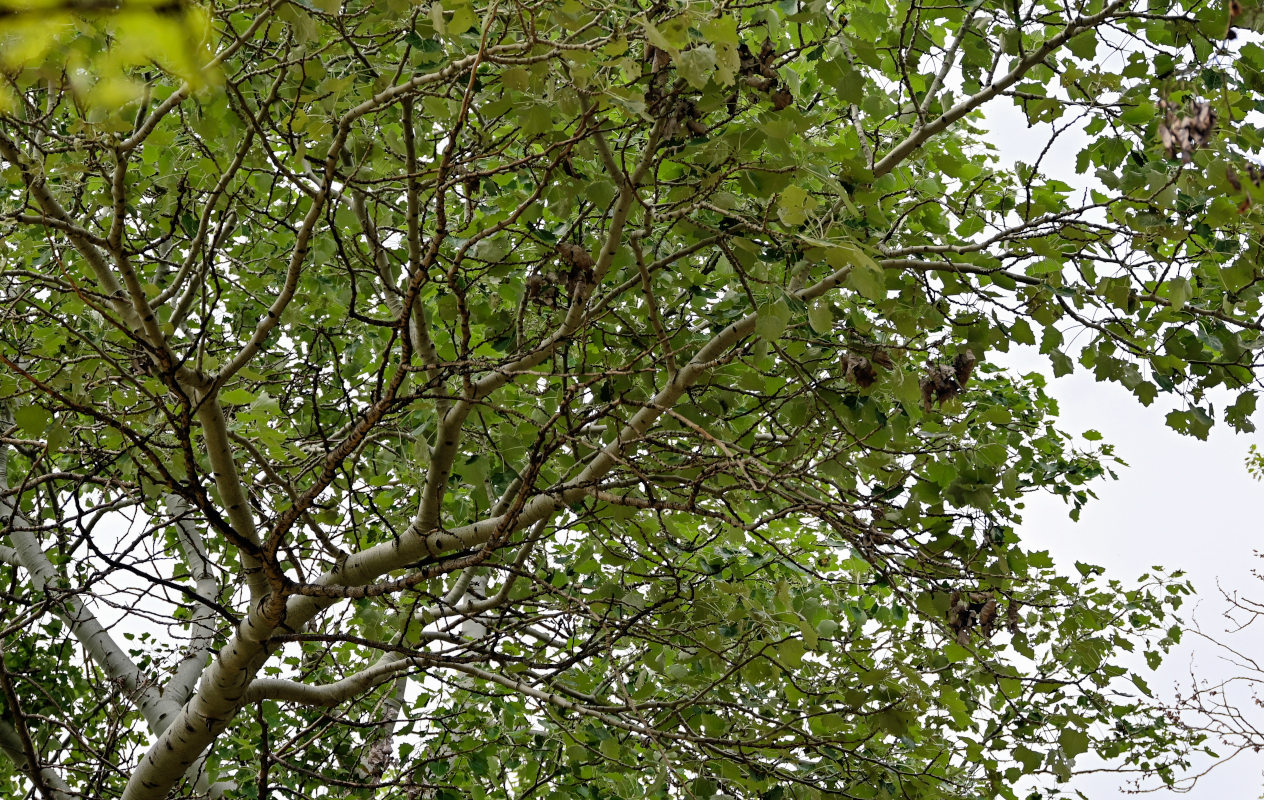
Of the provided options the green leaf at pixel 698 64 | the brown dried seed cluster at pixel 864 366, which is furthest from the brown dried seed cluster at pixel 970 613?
the green leaf at pixel 698 64

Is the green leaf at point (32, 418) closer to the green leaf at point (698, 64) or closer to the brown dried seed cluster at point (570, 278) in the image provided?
the brown dried seed cluster at point (570, 278)

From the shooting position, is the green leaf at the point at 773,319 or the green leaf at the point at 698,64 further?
the green leaf at the point at 773,319

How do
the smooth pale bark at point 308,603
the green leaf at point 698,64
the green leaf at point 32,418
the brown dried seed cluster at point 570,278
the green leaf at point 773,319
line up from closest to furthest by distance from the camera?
the green leaf at point 698,64
the green leaf at point 773,319
the brown dried seed cluster at point 570,278
the green leaf at point 32,418
the smooth pale bark at point 308,603

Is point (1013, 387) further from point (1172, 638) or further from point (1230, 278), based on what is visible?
point (1230, 278)

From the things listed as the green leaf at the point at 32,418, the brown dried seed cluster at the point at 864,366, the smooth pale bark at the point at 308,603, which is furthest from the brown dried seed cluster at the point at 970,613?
the green leaf at the point at 32,418

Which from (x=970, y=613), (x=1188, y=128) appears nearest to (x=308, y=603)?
(x=970, y=613)

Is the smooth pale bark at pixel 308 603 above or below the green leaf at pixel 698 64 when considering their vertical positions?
below

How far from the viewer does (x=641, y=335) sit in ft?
12.6

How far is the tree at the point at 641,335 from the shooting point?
2523 mm

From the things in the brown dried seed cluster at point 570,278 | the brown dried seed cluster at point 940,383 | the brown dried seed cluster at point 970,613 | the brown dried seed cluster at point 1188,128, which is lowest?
the brown dried seed cluster at point 1188,128

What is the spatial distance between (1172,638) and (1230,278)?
8.25 feet

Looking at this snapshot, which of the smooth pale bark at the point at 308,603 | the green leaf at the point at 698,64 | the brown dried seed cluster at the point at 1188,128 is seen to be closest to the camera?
the brown dried seed cluster at the point at 1188,128

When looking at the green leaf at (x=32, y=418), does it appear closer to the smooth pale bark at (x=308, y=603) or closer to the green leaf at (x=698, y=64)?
the smooth pale bark at (x=308, y=603)

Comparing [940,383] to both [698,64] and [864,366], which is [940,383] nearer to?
[864,366]
